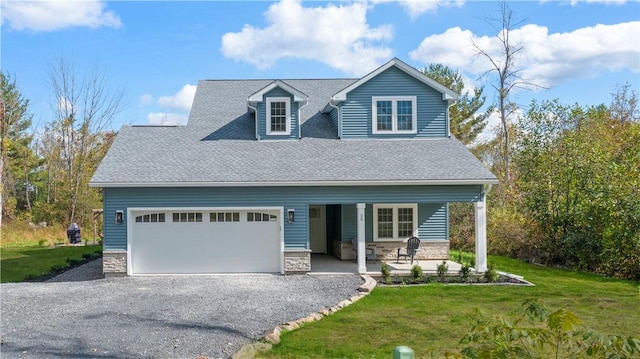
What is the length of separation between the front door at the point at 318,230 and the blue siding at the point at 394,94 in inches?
137

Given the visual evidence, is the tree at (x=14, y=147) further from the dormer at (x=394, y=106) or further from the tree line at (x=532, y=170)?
the dormer at (x=394, y=106)

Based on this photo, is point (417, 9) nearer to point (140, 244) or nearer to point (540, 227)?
point (540, 227)

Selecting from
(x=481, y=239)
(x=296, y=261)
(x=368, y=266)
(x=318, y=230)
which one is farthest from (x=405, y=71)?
(x=296, y=261)

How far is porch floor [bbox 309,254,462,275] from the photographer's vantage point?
14859mm

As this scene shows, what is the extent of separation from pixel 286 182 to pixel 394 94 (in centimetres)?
522

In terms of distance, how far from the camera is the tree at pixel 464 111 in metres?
32.6

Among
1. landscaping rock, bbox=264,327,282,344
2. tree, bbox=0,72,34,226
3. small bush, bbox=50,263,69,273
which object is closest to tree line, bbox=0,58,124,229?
tree, bbox=0,72,34,226

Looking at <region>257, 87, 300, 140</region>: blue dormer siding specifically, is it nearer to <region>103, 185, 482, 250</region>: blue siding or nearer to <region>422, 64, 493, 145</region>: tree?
<region>103, 185, 482, 250</region>: blue siding

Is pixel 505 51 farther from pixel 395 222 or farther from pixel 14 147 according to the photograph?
pixel 14 147

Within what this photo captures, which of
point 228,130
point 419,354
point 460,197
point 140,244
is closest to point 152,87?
point 228,130

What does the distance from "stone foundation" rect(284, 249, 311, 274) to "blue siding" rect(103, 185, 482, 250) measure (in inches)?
7.2

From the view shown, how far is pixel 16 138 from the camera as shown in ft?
119

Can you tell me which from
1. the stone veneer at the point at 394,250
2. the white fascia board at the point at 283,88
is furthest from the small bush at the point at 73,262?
the stone veneer at the point at 394,250

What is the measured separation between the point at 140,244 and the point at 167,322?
20.4ft
